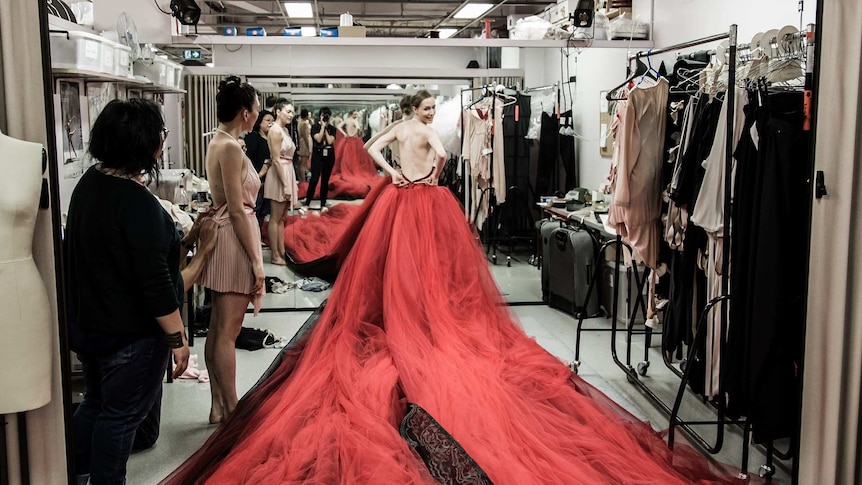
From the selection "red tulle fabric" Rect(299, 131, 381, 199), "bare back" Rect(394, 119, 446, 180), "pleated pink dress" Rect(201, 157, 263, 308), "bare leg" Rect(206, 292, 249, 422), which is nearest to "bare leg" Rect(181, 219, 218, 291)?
"pleated pink dress" Rect(201, 157, 263, 308)

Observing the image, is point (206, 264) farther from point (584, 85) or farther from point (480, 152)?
point (584, 85)

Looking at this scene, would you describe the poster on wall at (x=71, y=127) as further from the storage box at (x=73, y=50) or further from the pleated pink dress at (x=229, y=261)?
the pleated pink dress at (x=229, y=261)

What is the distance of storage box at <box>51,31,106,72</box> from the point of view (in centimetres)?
352

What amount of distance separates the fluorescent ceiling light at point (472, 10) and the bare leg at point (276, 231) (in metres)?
4.53

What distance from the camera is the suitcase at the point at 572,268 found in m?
5.69

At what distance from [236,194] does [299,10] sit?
6.80 metres

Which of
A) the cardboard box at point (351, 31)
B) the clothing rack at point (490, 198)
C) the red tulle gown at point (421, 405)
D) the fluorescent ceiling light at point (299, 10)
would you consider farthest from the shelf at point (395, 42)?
the fluorescent ceiling light at point (299, 10)

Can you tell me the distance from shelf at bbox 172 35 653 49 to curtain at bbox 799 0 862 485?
11.8 ft

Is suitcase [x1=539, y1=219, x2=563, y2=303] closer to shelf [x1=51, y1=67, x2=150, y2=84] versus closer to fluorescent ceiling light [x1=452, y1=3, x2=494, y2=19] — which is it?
shelf [x1=51, y1=67, x2=150, y2=84]

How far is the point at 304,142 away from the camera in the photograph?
5.62 m

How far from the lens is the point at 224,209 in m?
3.36

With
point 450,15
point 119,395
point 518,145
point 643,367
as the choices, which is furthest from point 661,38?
point 119,395

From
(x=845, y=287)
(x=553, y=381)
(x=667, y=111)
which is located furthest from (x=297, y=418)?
(x=667, y=111)

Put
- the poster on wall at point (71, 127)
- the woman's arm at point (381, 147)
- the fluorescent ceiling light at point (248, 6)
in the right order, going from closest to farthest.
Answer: the poster on wall at point (71, 127) → the woman's arm at point (381, 147) → the fluorescent ceiling light at point (248, 6)
